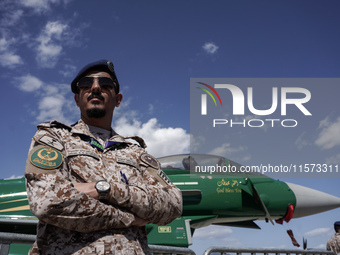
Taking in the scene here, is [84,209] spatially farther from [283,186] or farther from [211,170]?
[283,186]

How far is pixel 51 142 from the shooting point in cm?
198

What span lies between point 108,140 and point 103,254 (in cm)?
82

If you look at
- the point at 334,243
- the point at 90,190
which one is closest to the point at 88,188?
the point at 90,190

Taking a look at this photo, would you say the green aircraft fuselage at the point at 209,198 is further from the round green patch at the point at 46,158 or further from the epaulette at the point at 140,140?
the round green patch at the point at 46,158

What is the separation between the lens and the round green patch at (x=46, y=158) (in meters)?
1.81

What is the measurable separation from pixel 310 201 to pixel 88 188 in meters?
8.63

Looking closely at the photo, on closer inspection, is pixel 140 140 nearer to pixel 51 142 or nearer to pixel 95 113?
pixel 95 113

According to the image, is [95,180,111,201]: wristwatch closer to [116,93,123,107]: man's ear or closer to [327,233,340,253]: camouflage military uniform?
[116,93,123,107]: man's ear

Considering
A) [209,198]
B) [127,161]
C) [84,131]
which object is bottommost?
[127,161]

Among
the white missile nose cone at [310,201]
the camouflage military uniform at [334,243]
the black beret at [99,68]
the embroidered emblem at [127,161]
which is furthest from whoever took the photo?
the camouflage military uniform at [334,243]

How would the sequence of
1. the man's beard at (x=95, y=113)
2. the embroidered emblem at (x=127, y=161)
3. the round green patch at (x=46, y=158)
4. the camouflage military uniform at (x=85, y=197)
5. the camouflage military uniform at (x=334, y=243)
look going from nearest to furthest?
the camouflage military uniform at (x=85, y=197), the round green patch at (x=46, y=158), the embroidered emblem at (x=127, y=161), the man's beard at (x=95, y=113), the camouflage military uniform at (x=334, y=243)

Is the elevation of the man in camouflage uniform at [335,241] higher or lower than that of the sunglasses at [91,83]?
lower

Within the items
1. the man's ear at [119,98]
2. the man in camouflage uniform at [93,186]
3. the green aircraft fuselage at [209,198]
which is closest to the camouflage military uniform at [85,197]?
the man in camouflage uniform at [93,186]

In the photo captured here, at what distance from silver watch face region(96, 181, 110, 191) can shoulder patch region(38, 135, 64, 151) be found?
1.25ft
